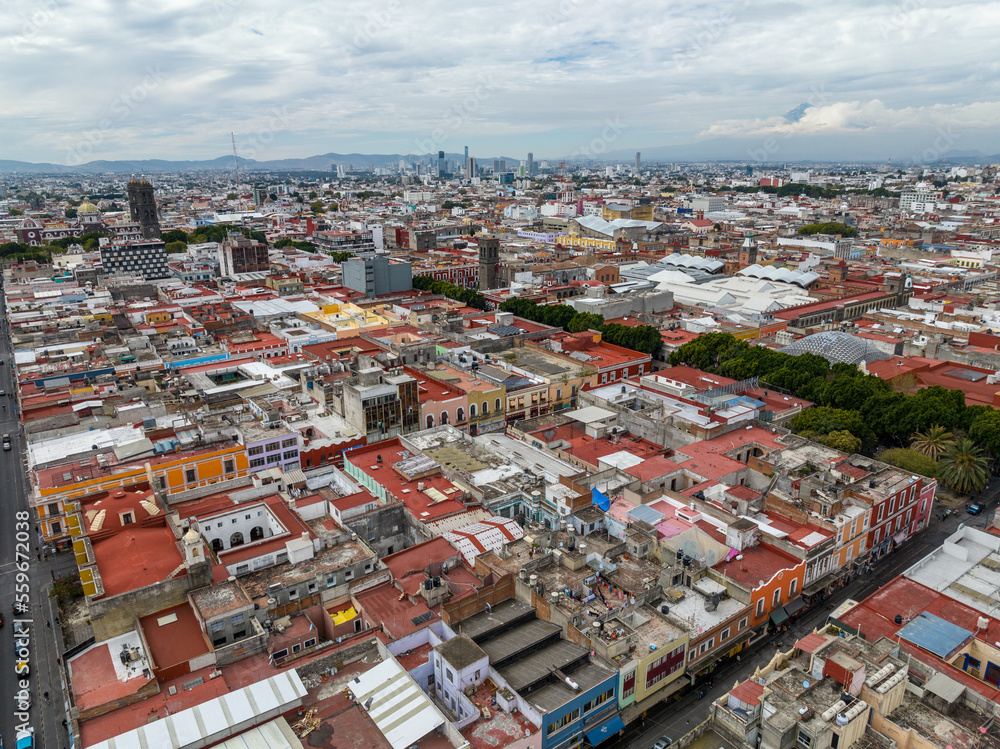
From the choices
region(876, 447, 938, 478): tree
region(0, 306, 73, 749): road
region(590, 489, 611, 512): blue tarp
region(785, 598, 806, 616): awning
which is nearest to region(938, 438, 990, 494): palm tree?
region(876, 447, 938, 478): tree

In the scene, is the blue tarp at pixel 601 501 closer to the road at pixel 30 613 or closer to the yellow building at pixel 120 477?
the yellow building at pixel 120 477

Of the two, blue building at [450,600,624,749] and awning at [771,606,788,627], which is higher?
blue building at [450,600,624,749]

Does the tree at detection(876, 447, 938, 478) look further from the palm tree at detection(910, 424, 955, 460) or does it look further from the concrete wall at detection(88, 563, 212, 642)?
the concrete wall at detection(88, 563, 212, 642)

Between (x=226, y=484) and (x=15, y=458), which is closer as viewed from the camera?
(x=226, y=484)

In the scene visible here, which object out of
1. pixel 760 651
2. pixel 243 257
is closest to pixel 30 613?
pixel 760 651

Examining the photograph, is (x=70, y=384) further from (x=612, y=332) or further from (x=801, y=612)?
(x=801, y=612)

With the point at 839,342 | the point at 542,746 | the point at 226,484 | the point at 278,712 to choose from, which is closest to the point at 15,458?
the point at 226,484

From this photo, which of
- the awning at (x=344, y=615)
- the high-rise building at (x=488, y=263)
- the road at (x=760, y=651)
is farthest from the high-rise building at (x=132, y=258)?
the road at (x=760, y=651)
